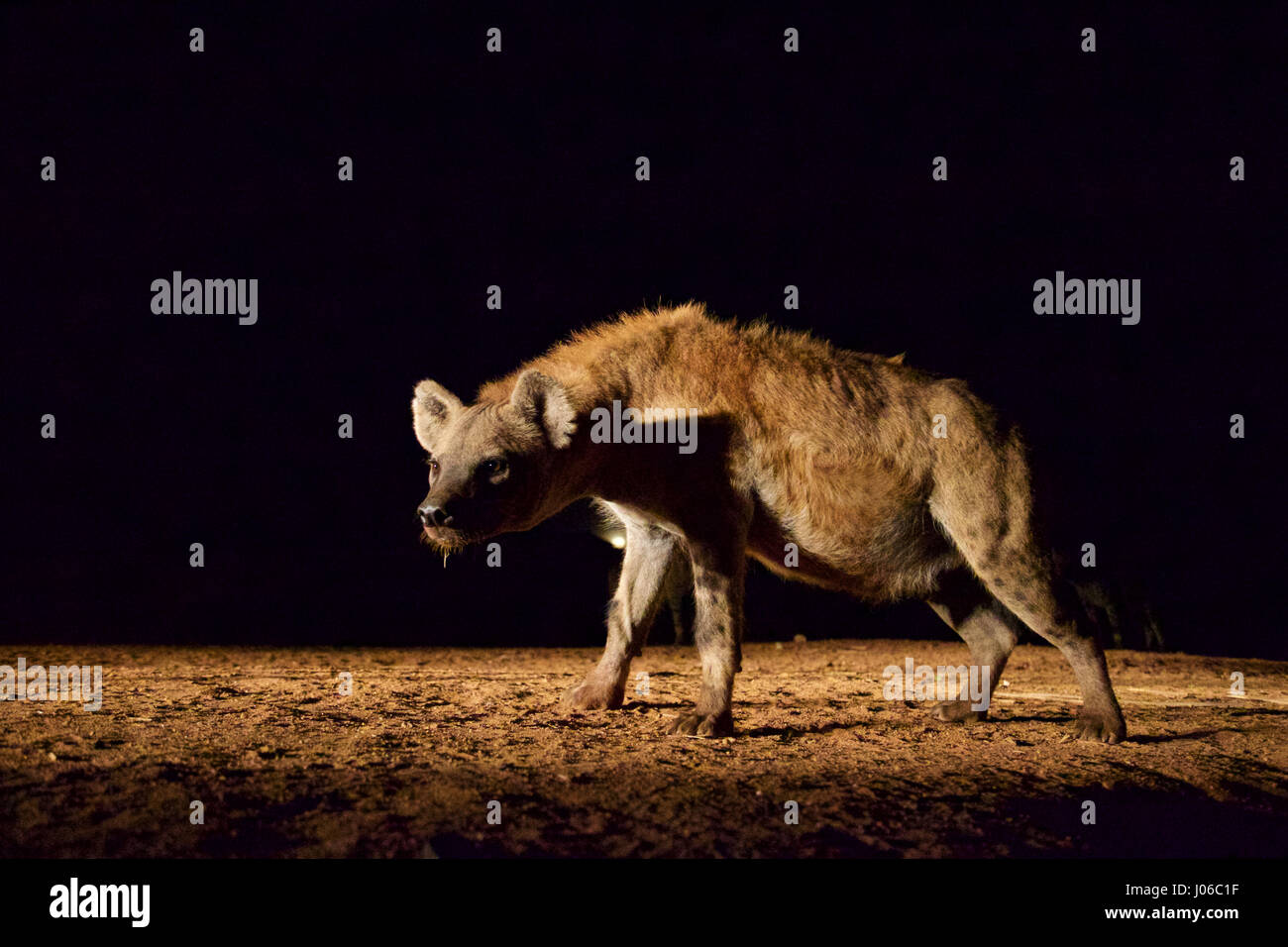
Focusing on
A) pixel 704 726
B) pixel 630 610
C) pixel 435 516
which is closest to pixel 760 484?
pixel 630 610

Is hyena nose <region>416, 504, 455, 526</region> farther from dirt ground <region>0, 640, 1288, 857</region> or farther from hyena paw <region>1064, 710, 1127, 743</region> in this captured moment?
hyena paw <region>1064, 710, 1127, 743</region>

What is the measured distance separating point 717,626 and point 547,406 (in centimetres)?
172

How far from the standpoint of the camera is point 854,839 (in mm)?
4219

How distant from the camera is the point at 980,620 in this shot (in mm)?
7551

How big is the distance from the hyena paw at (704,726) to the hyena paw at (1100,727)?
205 centimetres

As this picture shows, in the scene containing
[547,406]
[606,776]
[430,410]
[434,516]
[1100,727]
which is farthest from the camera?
[430,410]

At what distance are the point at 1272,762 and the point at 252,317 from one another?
19.5m

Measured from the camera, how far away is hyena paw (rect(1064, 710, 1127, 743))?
21.4 feet

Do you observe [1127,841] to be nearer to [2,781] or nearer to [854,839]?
[854,839]

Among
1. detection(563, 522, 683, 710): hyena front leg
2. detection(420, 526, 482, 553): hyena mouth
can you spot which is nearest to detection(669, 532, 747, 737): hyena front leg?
→ detection(563, 522, 683, 710): hyena front leg

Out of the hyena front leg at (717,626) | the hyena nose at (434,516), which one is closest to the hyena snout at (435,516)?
the hyena nose at (434,516)

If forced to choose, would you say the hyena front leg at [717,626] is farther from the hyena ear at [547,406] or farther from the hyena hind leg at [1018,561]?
the hyena hind leg at [1018,561]

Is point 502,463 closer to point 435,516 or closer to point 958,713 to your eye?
point 435,516

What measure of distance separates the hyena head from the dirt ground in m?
1.23
